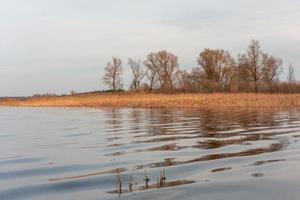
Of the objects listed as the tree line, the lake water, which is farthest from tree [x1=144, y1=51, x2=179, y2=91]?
the lake water

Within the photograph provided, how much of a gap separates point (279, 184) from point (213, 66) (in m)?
65.9

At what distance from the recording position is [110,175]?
7434 mm

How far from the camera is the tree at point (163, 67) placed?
246 feet

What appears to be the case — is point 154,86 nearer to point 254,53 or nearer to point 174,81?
point 174,81

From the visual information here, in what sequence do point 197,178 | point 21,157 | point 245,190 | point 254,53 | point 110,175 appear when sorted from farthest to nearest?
point 254,53, point 21,157, point 110,175, point 197,178, point 245,190

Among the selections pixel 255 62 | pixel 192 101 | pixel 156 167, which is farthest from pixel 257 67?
pixel 156 167

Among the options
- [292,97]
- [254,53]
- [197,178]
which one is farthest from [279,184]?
[254,53]

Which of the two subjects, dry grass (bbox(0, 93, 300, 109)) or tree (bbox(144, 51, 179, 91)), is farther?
tree (bbox(144, 51, 179, 91))

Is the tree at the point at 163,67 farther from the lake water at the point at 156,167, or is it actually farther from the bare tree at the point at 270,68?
the lake water at the point at 156,167

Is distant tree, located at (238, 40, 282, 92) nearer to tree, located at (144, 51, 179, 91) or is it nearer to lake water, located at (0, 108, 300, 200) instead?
tree, located at (144, 51, 179, 91)

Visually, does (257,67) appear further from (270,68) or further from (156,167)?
(156,167)

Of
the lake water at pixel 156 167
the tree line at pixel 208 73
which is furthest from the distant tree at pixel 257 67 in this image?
the lake water at pixel 156 167

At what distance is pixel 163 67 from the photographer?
249 ft

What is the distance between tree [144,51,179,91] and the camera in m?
75.1
